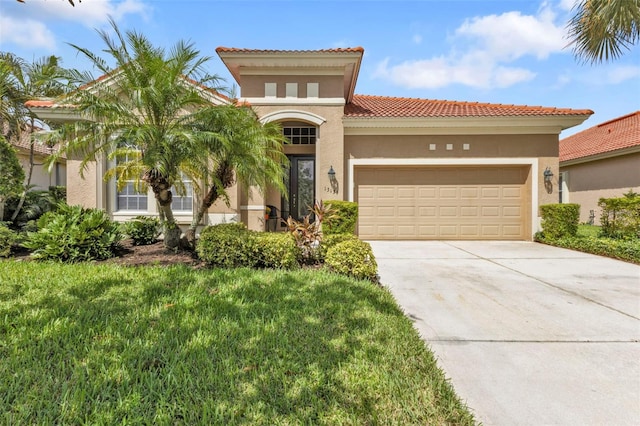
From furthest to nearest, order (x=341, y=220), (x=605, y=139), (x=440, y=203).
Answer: (x=605, y=139)
(x=440, y=203)
(x=341, y=220)

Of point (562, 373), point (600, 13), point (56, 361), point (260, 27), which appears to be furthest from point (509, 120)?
point (56, 361)

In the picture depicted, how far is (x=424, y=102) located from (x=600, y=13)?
5.97 metres

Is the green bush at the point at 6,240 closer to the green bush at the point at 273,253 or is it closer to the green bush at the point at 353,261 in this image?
the green bush at the point at 273,253

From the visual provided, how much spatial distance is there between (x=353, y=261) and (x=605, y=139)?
19.0m

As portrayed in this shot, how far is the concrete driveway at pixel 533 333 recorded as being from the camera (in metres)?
2.49

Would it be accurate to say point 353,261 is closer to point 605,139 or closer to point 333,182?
point 333,182

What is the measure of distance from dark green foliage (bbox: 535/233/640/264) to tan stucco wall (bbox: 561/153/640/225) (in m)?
7.20

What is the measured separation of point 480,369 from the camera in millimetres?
2969

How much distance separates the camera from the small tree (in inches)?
317

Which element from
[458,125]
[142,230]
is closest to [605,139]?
[458,125]

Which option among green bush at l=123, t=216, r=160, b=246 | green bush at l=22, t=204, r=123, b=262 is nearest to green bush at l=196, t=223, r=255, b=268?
green bush at l=22, t=204, r=123, b=262

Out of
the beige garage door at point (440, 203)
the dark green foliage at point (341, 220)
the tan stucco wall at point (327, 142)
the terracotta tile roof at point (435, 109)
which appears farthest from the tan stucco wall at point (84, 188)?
the beige garage door at point (440, 203)

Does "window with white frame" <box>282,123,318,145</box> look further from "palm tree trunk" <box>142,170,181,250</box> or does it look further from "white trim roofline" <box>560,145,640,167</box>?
"white trim roofline" <box>560,145,640,167</box>

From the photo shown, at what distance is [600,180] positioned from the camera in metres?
15.3
